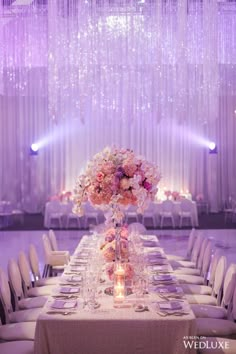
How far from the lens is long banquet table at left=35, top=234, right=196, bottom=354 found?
342cm

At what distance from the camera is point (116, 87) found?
12.0m

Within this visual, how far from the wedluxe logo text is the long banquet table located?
2 cm

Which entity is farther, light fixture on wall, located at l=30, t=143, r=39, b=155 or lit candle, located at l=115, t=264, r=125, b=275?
light fixture on wall, located at l=30, t=143, r=39, b=155

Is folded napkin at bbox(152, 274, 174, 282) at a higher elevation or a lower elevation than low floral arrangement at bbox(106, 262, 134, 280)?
lower

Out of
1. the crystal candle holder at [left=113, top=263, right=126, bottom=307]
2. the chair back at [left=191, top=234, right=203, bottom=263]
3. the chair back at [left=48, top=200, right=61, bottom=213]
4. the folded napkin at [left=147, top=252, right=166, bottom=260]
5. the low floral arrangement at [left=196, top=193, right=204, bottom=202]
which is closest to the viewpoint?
the crystal candle holder at [left=113, top=263, right=126, bottom=307]

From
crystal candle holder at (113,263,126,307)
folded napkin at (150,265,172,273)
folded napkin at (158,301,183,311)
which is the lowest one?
folded napkin at (158,301,183,311)

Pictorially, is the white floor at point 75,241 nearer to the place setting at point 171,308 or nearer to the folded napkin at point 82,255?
the folded napkin at point 82,255

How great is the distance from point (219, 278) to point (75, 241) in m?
5.91

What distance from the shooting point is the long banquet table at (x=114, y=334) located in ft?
11.2

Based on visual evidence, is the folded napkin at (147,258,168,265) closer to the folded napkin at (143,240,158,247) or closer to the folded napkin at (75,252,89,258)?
the folded napkin at (75,252,89,258)

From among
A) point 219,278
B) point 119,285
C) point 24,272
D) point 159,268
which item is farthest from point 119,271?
point 24,272

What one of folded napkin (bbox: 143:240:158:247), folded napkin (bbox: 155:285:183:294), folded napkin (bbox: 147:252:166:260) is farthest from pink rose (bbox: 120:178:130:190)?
folded napkin (bbox: 143:240:158:247)

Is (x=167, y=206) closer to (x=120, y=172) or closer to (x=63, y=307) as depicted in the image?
(x=120, y=172)

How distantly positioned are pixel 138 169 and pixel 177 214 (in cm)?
823
